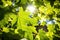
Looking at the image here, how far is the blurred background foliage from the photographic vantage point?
1.06 metres

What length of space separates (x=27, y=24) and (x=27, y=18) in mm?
69

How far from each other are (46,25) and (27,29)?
37 centimetres

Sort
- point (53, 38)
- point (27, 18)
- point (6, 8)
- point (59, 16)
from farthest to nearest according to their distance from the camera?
point (59, 16)
point (53, 38)
point (6, 8)
point (27, 18)

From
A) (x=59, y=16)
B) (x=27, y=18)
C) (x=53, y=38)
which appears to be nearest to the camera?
(x=27, y=18)

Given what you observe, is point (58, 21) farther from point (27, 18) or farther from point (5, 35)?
point (5, 35)

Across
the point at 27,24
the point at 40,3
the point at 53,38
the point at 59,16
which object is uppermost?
the point at 40,3

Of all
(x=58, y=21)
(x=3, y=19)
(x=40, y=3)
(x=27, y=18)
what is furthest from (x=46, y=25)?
(x=3, y=19)

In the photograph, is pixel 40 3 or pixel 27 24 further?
pixel 40 3

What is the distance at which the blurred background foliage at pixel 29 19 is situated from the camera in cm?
106

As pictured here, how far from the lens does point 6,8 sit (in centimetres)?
117

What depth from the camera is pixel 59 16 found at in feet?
4.56

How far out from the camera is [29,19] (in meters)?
1.05

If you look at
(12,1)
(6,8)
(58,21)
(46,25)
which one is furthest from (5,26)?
(58,21)

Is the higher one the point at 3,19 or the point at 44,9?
the point at 44,9
